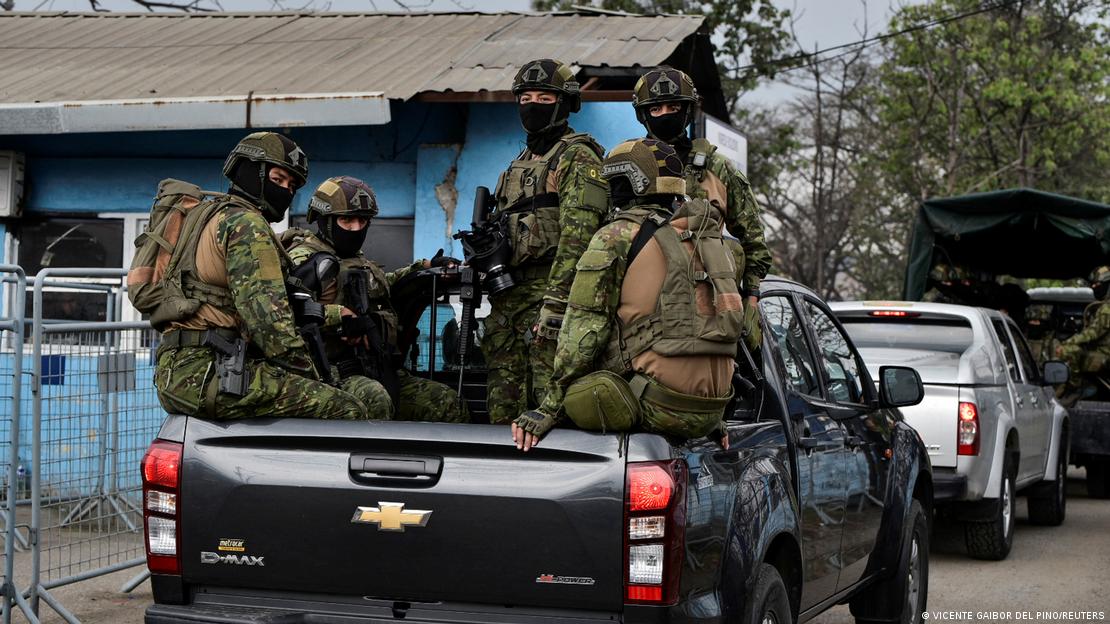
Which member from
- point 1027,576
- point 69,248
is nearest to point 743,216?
point 1027,576

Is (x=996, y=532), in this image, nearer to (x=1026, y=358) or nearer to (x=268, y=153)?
(x=1026, y=358)

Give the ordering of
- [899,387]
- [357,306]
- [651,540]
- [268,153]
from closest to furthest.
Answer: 1. [651,540]
2. [268,153]
3. [357,306]
4. [899,387]

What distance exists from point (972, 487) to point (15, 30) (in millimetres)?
11494

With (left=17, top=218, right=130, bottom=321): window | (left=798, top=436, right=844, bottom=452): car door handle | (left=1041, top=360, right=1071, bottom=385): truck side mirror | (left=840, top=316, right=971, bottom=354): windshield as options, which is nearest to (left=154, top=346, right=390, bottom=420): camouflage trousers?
(left=798, top=436, right=844, bottom=452): car door handle

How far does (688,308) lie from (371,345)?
196 cm

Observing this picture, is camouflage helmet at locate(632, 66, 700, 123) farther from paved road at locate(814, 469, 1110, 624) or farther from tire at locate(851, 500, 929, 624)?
paved road at locate(814, 469, 1110, 624)

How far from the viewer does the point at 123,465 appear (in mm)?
7285

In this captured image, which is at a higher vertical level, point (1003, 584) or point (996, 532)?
point (996, 532)

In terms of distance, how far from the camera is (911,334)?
9383 mm

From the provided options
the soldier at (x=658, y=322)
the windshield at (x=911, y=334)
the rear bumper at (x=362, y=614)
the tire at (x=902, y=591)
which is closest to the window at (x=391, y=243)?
the windshield at (x=911, y=334)

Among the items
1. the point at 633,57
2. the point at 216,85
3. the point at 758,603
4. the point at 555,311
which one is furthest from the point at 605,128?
the point at 758,603

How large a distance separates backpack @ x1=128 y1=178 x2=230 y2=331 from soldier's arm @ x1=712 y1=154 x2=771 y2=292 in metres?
2.40

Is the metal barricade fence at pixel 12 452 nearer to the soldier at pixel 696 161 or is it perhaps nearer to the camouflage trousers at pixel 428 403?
the camouflage trousers at pixel 428 403

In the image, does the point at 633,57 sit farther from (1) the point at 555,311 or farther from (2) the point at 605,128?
(1) the point at 555,311
